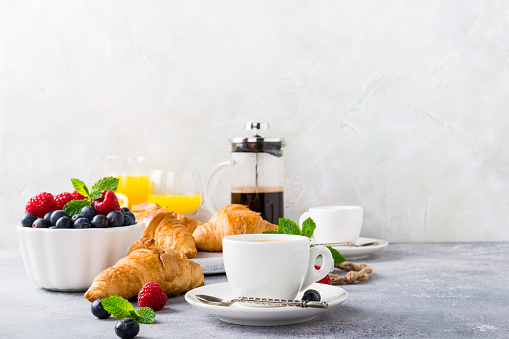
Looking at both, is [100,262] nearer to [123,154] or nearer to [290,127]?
[123,154]

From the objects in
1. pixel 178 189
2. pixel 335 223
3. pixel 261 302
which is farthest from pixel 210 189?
pixel 261 302

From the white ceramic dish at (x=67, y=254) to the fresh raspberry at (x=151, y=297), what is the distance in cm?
21

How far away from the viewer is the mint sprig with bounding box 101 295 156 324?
0.85 meters

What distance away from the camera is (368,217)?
179 cm

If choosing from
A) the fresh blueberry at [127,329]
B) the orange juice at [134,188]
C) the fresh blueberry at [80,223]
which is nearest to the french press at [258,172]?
the orange juice at [134,188]

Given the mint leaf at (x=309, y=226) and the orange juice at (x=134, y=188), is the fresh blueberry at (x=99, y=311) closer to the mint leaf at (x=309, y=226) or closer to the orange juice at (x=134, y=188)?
the mint leaf at (x=309, y=226)

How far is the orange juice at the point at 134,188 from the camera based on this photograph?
5.57ft

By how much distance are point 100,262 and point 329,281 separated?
17.9 inches

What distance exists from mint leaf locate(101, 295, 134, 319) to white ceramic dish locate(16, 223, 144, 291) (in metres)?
0.26

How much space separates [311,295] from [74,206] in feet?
1.75

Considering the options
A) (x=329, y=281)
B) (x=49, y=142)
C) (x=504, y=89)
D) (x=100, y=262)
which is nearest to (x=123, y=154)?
(x=49, y=142)

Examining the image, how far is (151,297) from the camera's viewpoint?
93 centimetres

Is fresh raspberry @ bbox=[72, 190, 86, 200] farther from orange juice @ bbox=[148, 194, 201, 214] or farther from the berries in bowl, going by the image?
orange juice @ bbox=[148, 194, 201, 214]

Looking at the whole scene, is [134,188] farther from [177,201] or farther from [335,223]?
[335,223]
